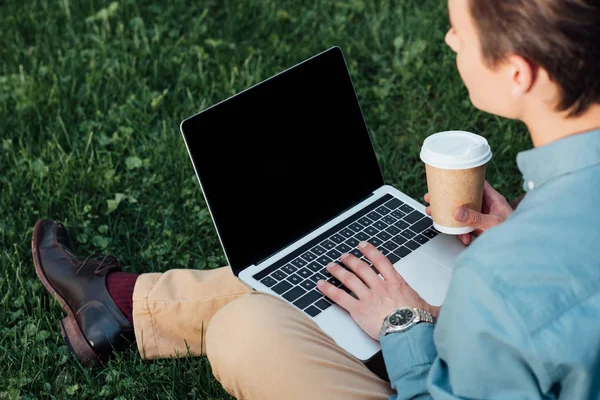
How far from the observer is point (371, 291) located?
2168 mm

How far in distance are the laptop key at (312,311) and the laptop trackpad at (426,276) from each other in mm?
316

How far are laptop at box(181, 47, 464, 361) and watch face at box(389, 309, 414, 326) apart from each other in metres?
0.12

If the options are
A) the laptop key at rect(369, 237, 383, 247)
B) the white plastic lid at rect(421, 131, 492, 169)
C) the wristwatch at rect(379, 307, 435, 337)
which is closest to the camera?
the wristwatch at rect(379, 307, 435, 337)

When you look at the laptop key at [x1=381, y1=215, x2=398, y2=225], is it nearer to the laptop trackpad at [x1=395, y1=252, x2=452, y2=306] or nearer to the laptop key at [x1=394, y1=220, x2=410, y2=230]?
the laptop key at [x1=394, y1=220, x2=410, y2=230]

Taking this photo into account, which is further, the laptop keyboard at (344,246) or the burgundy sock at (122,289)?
the burgundy sock at (122,289)

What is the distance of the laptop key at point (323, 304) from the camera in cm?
224

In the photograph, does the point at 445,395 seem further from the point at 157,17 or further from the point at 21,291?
the point at 157,17

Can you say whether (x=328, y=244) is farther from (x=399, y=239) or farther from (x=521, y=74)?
(x=521, y=74)

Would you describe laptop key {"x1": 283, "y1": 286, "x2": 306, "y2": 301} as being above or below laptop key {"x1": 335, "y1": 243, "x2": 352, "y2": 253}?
above

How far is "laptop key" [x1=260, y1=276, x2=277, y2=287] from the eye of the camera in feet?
7.70

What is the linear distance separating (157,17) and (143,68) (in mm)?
485

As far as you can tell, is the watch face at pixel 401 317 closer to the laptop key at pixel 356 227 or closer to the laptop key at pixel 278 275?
the laptop key at pixel 278 275

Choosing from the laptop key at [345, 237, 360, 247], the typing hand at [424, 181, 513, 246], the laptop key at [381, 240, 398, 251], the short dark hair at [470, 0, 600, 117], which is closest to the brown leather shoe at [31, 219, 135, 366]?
the laptop key at [345, 237, 360, 247]

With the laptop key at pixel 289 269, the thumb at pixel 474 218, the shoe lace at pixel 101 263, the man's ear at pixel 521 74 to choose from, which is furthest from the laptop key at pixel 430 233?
the shoe lace at pixel 101 263
